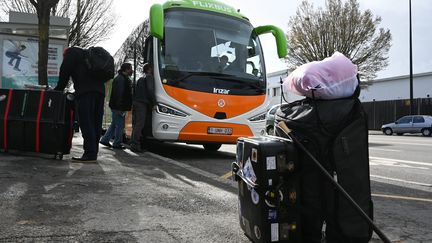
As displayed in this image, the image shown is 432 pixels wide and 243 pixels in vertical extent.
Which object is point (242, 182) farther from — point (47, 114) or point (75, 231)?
point (47, 114)

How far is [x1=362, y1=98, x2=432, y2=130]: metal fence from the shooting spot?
39.7 meters

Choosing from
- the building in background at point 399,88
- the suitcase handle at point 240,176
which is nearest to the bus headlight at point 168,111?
the suitcase handle at point 240,176

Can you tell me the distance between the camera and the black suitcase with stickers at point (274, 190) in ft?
11.2

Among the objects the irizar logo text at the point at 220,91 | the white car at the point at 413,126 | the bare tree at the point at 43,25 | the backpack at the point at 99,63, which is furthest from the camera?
the white car at the point at 413,126

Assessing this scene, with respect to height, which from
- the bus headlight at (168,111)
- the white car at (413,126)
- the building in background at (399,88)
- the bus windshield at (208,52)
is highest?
the building in background at (399,88)

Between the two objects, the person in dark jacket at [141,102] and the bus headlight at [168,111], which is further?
the person in dark jacket at [141,102]

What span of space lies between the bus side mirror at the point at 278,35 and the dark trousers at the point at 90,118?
4.56 meters

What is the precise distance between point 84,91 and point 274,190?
182 inches

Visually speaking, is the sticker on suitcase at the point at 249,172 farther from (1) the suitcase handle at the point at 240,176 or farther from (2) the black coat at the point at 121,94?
(2) the black coat at the point at 121,94

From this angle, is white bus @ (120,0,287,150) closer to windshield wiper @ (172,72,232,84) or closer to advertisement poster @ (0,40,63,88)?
windshield wiper @ (172,72,232,84)

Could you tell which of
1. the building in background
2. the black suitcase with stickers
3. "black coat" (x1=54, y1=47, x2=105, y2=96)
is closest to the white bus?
"black coat" (x1=54, y1=47, x2=105, y2=96)

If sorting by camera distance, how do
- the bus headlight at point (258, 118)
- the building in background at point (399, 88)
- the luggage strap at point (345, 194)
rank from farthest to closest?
1. the building in background at point (399, 88)
2. the bus headlight at point (258, 118)
3. the luggage strap at point (345, 194)

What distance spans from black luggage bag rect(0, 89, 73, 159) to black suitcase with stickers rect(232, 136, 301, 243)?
4626 millimetres

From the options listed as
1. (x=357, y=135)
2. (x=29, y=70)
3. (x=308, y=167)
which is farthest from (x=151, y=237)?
(x=29, y=70)
